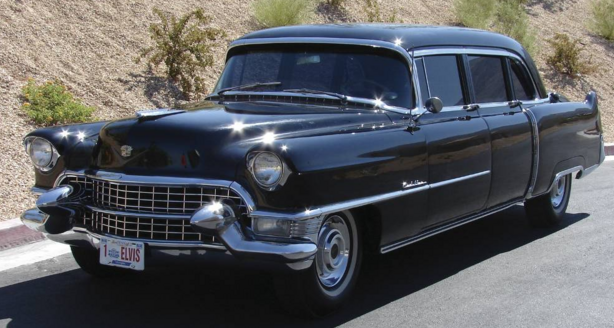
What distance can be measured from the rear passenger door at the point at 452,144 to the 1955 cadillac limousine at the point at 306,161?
1cm

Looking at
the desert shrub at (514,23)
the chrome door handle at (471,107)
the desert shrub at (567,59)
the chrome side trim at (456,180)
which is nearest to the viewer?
the chrome side trim at (456,180)

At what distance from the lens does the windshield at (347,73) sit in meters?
5.71

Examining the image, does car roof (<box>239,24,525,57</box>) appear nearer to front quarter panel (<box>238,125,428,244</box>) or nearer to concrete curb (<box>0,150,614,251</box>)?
front quarter panel (<box>238,125,428,244</box>)

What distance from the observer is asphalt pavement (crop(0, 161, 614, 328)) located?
4949 mm

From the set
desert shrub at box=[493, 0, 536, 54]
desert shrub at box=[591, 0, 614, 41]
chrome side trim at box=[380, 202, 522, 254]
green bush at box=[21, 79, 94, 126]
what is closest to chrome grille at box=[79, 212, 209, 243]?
chrome side trim at box=[380, 202, 522, 254]

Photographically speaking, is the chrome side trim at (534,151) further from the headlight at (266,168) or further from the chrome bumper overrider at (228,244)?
the headlight at (266,168)

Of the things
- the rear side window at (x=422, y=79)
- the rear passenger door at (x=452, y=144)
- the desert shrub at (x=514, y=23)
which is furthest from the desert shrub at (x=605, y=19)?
the rear side window at (x=422, y=79)

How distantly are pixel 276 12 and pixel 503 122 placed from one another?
341 inches

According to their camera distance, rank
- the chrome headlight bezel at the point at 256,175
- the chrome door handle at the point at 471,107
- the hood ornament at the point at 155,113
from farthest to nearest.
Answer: the chrome door handle at the point at 471,107
the hood ornament at the point at 155,113
the chrome headlight bezel at the point at 256,175

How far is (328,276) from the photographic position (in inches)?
197

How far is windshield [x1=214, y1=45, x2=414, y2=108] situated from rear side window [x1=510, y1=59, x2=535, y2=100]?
1.79 m

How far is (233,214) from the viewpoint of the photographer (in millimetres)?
4410

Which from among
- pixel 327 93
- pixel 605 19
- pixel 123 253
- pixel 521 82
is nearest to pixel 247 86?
pixel 327 93

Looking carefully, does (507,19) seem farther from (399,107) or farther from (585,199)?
(399,107)
